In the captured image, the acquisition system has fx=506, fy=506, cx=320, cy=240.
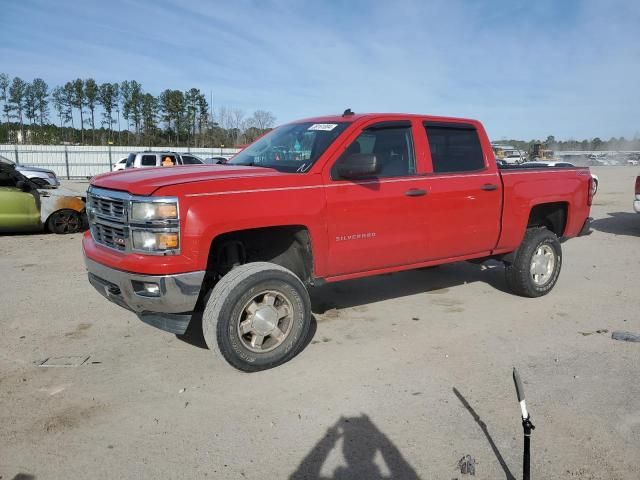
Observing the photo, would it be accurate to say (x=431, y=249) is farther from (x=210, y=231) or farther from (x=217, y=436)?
(x=217, y=436)

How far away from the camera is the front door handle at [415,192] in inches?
184

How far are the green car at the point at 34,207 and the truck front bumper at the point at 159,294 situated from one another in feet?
23.1

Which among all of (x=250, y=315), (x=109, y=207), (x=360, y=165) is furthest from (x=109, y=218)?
(x=360, y=165)

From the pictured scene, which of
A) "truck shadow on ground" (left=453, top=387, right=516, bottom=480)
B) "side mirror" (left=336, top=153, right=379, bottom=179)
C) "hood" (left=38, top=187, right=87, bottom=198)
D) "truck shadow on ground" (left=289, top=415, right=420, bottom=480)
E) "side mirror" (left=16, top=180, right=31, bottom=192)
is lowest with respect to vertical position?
"truck shadow on ground" (left=289, top=415, right=420, bottom=480)

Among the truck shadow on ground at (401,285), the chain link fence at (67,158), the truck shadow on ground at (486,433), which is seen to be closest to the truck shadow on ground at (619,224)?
the truck shadow on ground at (401,285)

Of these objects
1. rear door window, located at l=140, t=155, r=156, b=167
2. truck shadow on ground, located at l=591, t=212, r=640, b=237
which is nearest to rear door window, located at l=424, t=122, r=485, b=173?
truck shadow on ground, located at l=591, t=212, r=640, b=237

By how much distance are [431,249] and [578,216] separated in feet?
8.32

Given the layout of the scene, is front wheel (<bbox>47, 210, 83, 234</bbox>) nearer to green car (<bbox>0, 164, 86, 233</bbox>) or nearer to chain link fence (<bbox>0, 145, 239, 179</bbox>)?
green car (<bbox>0, 164, 86, 233</bbox>)

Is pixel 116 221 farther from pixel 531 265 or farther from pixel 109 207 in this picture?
pixel 531 265

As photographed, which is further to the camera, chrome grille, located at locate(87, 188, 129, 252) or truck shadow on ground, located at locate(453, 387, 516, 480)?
chrome grille, located at locate(87, 188, 129, 252)

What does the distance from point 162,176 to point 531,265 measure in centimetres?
428

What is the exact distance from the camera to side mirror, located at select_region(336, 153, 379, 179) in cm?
408

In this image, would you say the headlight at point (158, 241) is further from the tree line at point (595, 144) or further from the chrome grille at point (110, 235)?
the tree line at point (595, 144)

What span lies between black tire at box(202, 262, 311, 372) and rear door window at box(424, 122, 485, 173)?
201 centimetres
